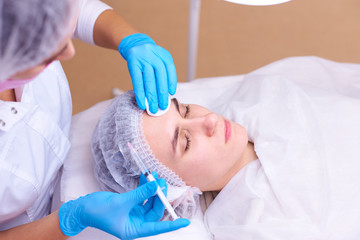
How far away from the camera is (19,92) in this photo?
4.15 feet

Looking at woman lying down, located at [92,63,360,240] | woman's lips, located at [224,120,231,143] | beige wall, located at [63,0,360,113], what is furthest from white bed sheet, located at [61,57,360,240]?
beige wall, located at [63,0,360,113]

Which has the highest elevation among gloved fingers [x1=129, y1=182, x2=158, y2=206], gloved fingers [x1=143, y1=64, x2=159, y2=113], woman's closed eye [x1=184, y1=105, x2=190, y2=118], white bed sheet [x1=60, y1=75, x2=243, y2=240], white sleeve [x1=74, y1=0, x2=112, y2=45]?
white sleeve [x1=74, y1=0, x2=112, y2=45]

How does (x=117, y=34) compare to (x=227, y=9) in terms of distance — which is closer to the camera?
(x=117, y=34)

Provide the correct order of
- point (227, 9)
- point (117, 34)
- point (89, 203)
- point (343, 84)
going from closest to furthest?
point (89, 203), point (117, 34), point (343, 84), point (227, 9)

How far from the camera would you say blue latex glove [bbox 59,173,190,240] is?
1085mm

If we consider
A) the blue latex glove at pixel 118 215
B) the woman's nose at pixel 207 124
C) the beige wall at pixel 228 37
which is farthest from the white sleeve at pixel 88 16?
the beige wall at pixel 228 37

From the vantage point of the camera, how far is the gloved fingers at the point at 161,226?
1067mm

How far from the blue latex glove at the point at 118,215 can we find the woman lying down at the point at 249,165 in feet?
0.50

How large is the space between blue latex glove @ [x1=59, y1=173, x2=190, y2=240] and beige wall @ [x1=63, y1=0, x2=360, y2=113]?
1.66 meters

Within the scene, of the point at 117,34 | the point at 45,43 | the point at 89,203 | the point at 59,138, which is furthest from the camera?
the point at 117,34

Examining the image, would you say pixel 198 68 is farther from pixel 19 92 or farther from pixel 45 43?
pixel 45 43

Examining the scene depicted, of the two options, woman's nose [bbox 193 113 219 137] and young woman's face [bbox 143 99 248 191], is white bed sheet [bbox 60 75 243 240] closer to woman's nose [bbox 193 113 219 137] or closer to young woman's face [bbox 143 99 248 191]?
young woman's face [bbox 143 99 248 191]

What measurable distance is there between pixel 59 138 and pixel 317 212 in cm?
96

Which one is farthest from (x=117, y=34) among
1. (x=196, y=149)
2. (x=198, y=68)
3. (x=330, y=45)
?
(x=330, y=45)
